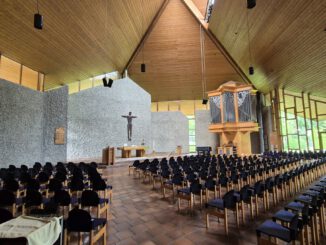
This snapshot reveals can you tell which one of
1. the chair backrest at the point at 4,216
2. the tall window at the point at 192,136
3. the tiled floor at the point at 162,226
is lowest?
the tiled floor at the point at 162,226

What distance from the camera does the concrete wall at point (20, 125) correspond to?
6.57 m

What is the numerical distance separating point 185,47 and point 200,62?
149cm

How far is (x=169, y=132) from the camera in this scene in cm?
1600

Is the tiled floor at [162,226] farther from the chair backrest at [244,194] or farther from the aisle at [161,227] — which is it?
the chair backrest at [244,194]

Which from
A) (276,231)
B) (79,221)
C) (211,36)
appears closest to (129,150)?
(211,36)

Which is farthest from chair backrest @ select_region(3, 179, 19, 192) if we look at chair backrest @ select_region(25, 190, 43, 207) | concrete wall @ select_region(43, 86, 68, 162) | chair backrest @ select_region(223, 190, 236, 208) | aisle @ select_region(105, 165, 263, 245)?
concrete wall @ select_region(43, 86, 68, 162)

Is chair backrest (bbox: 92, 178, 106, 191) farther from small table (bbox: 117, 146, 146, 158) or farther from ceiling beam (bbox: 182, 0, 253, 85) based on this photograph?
ceiling beam (bbox: 182, 0, 253, 85)

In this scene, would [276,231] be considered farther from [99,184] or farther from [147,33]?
[147,33]

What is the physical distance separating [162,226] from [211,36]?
10.8m

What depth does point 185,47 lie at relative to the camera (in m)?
11.5

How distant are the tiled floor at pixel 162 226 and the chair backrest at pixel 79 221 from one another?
0.50m

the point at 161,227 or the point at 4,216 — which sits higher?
the point at 4,216

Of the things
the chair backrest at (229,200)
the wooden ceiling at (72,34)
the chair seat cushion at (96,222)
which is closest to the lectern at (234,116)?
the wooden ceiling at (72,34)

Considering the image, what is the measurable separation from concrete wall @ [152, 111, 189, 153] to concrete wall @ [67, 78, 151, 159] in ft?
6.93
